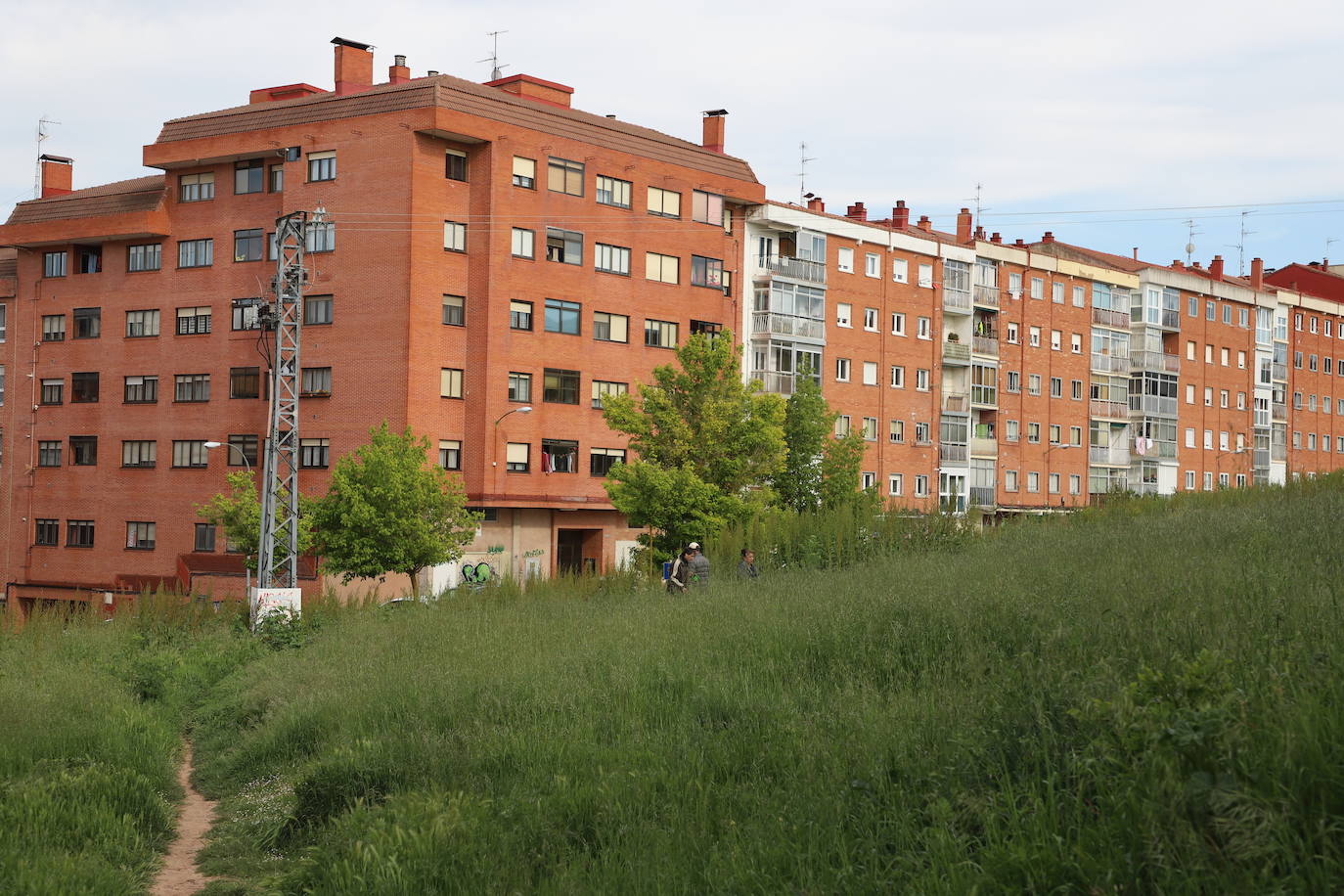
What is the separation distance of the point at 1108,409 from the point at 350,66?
154 ft

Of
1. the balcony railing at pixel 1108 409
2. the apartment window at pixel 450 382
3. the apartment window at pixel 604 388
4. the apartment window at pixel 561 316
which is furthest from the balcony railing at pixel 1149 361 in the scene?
the apartment window at pixel 450 382

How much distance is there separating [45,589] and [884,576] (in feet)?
165

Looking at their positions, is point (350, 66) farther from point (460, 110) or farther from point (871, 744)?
point (871, 744)

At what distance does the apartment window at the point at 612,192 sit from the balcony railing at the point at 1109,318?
3434 centimetres

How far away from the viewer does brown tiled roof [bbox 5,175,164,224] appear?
57.3 meters

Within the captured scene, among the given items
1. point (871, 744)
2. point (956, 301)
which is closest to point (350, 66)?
point (956, 301)

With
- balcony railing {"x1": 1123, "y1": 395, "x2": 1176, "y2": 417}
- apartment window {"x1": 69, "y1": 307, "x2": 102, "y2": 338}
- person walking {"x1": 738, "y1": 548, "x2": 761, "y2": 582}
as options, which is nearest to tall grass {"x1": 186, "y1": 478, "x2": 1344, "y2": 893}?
person walking {"x1": 738, "y1": 548, "x2": 761, "y2": 582}

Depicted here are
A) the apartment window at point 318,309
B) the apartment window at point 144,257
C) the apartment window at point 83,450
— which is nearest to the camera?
the apartment window at point 318,309

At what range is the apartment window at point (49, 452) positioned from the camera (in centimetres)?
5862

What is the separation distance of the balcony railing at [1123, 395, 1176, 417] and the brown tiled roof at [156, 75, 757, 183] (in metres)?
33.1

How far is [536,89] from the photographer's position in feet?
183

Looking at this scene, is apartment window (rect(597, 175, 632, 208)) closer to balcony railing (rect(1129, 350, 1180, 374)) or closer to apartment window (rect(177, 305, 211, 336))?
apartment window (rect(177, 305, 211, 336))

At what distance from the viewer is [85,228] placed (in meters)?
57.0

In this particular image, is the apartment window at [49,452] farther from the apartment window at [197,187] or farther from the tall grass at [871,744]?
the tall grass at [871,744]
